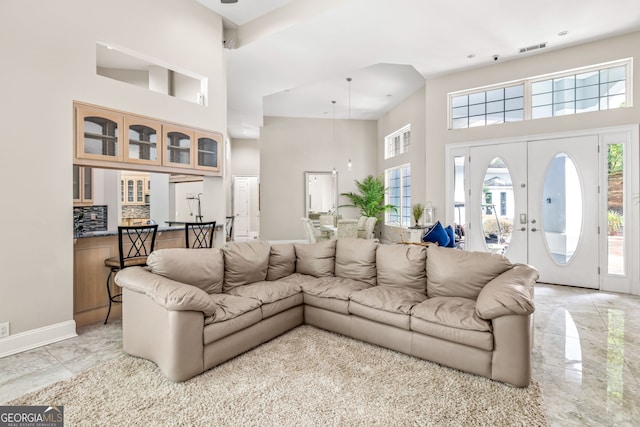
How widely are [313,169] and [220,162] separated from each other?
527 centimetres

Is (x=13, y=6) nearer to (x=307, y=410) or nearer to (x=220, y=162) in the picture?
(x=220, y=162)

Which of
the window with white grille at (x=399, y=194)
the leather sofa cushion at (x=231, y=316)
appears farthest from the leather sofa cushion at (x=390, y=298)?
the window with white grille at (x=399, y=194)

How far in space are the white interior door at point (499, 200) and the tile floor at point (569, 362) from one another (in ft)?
5.68

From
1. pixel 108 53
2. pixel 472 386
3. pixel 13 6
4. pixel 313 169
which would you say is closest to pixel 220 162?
pixel 108 53

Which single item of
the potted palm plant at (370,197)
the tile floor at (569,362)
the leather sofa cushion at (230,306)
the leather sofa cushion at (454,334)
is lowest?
the tile floor at (569,362)

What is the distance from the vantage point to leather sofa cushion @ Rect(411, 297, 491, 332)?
2.30m

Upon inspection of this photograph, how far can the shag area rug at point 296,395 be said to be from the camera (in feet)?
6.14

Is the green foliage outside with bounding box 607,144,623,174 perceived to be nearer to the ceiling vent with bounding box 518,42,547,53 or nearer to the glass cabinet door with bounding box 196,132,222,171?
the ceiling vent with bounding box 518,42,547,53

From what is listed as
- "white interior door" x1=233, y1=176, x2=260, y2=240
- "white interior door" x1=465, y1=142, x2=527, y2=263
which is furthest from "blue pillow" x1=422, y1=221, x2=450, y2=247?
"white interior door" x1=233, y1=176, x2=260, y2=240

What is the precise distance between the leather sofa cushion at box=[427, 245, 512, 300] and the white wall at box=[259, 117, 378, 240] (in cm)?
675

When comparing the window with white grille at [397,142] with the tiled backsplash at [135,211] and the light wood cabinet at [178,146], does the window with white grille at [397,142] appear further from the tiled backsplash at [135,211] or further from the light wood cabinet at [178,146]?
the tiled backsplash at [135,211]

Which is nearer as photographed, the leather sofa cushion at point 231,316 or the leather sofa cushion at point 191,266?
the leather sofa cushion at point 231,316

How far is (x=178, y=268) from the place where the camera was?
2807mm

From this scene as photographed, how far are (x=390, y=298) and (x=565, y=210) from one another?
396 cm
